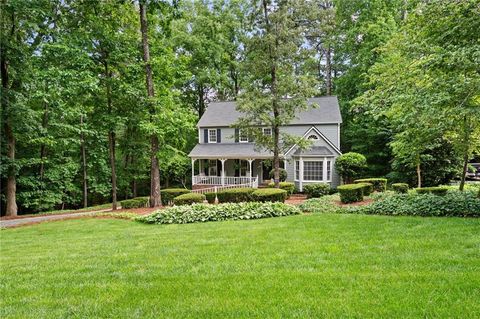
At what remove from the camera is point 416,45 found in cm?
701

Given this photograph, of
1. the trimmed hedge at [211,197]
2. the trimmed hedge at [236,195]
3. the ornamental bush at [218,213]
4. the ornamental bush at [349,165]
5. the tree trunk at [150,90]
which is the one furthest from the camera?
the ornamental bush at [349,165]

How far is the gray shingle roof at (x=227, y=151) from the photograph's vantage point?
72.8ft

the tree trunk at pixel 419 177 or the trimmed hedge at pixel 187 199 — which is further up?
the tree trunk at pixel 419 177

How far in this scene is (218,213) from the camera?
998cm

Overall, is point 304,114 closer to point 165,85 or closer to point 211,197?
point 211,197

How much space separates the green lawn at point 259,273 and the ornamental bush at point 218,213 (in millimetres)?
2161

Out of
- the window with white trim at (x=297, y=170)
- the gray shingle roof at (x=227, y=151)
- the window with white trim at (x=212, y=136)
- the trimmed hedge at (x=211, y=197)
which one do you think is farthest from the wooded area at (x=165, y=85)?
the window with white trim at (x=297, y=170)

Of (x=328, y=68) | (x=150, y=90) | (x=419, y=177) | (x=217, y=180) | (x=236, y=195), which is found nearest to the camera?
(x=150, y=90)

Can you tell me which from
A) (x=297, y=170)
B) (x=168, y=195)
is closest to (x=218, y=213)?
(x=168, y=195)

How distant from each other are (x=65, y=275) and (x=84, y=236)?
3.78 meters

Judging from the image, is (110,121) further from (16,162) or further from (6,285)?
(6,285)

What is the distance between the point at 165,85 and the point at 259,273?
38.7 feet

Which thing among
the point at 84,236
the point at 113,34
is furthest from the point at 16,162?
the point at 84,236

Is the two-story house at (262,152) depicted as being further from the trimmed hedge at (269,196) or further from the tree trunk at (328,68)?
the tree trunk at (328,68)
